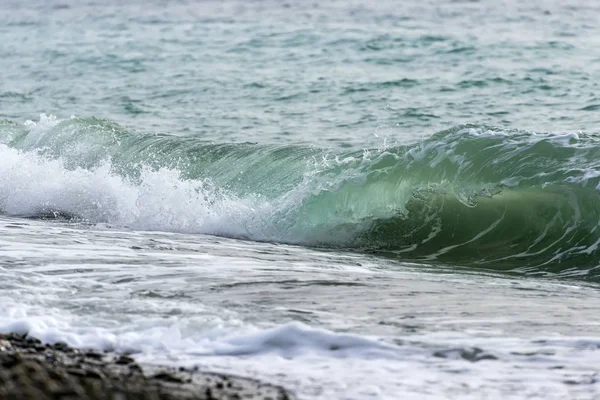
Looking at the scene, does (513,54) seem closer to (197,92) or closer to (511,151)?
(197,92)

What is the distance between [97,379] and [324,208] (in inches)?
187

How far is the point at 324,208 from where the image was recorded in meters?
8.45

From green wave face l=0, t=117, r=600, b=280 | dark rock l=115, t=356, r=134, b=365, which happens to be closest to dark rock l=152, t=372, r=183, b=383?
dark rock l=115, t=356, r=134, b=365

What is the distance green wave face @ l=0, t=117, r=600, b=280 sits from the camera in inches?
298

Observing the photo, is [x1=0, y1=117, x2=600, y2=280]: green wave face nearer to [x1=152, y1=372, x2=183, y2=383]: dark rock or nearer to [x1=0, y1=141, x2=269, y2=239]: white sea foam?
[x1=0, y1=141, x2=269, y2=239]: white sea foam

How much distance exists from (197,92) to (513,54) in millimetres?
4955

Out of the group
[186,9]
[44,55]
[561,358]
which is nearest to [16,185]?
[561,358]

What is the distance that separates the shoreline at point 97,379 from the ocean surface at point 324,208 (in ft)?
0.49

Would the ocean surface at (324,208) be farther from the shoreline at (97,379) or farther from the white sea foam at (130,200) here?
the shoreline at (97,379)

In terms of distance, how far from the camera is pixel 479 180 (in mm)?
8398

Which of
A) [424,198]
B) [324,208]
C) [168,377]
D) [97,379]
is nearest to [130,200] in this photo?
[324,208]

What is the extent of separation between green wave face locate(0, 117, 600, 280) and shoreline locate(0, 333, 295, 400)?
3.46 metres

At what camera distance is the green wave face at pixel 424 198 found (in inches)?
298

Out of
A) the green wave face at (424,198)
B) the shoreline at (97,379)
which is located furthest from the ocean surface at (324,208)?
the shoreline at (97,379)
